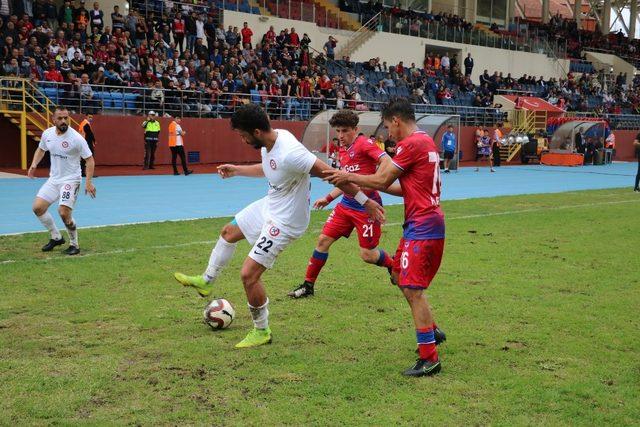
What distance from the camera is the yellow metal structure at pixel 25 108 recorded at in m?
24.1

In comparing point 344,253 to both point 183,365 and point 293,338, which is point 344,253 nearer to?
point 293,338

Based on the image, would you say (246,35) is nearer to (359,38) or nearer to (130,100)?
(130,100)

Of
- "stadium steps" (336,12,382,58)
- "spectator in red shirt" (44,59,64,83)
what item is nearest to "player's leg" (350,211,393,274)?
"spectator in red shirt" (44,59,64,83)

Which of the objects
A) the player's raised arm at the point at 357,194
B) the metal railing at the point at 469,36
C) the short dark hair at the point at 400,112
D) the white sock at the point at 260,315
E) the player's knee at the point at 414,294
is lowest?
the white sock at the point at 260,315

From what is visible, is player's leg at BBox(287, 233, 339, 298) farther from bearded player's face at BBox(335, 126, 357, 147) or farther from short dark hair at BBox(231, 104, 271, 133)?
short dark hair at BBox(231, 104, 271, 133)

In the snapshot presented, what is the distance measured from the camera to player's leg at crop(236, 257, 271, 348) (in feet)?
21.6

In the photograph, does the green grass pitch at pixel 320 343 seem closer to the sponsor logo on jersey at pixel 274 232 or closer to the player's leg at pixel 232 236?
the player's leg at pixel 232 236

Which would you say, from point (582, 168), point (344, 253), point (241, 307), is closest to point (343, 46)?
point (582, 168)

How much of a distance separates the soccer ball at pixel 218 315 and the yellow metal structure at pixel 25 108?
1887cm

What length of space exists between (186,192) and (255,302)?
1424cm

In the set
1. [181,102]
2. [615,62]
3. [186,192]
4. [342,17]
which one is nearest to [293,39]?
[342,17]

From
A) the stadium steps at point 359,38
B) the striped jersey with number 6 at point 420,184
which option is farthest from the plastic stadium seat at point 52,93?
the striped jersey with number 6 at point 420,184

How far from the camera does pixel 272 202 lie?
268 inches

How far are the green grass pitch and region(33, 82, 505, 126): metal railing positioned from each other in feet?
48.9
